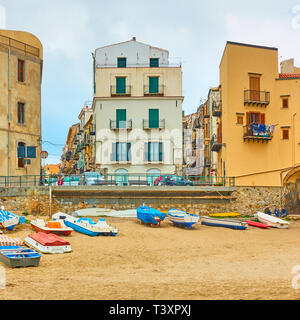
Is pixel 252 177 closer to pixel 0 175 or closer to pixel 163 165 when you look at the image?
pixel 163 165

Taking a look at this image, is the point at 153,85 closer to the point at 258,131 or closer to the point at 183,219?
the point at 258,131

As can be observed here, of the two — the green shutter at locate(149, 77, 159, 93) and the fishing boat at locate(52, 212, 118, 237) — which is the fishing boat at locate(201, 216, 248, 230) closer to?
the fishing boat at locate(52, 212, 118, 237)

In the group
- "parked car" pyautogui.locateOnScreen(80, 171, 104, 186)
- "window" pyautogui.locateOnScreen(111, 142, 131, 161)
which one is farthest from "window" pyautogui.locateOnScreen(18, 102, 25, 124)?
"window" pyautogui.locateOnScreen(111, 142, 131, 161)

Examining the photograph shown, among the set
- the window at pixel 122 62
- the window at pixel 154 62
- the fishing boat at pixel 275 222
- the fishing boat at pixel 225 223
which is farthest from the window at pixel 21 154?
the fishing boat at pixel 275 222

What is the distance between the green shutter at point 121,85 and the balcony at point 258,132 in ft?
43.6

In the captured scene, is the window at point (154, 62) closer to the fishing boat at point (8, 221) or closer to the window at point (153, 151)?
the window at point (153, 151)

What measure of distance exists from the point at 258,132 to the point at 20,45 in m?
20.2

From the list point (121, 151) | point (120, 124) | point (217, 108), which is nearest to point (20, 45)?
point (120, 124)

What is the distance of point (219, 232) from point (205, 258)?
7.89m

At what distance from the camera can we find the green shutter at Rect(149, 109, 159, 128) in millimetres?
40156

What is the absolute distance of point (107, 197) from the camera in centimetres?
2941

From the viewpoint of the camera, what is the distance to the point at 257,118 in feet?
112
